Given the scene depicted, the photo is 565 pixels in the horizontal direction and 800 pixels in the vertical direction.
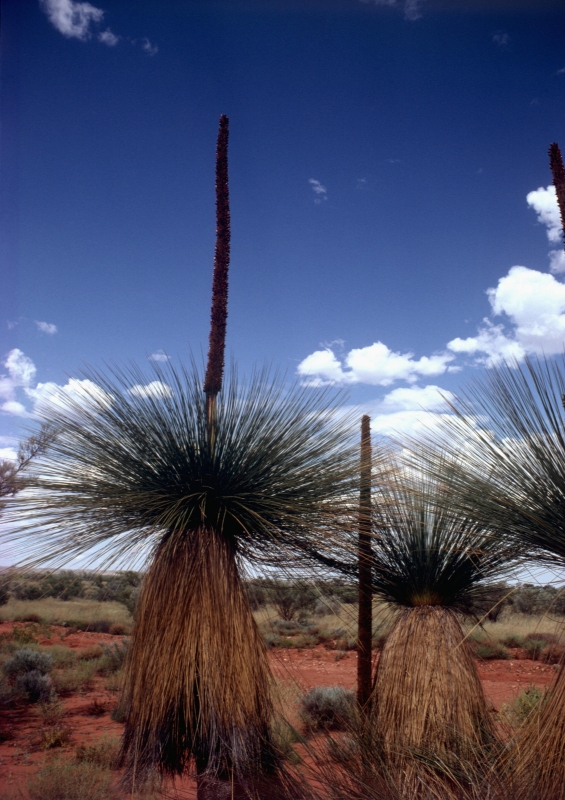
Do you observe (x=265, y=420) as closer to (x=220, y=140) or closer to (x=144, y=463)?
(x=144, y=463)

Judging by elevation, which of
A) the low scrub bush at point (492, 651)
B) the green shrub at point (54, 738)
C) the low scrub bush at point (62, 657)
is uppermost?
the low scrub bush at point (492, 651)

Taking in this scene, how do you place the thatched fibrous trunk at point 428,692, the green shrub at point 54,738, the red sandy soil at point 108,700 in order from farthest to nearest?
the green shrub at point 54,738 → the red sandy soil at point 108,700 → the thatched fibrous trunk at point 428,692

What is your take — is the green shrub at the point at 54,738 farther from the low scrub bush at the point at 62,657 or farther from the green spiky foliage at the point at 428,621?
the green spiky foliage at the point at 428,621

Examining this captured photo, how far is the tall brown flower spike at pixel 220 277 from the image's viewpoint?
17.3 ft

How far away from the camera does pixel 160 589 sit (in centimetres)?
454

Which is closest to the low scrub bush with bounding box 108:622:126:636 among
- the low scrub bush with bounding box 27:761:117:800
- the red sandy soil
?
the red sandy soil

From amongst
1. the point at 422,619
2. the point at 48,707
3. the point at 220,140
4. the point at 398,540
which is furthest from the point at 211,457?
the point at 48,707

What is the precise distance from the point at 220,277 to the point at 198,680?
144 inches

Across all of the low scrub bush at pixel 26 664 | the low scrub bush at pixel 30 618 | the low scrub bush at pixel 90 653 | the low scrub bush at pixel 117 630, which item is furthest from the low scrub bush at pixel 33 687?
the low scrub bush at pixel 30 618

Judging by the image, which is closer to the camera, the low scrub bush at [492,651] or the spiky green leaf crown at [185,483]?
the spiky green leaf crown at [185,483]

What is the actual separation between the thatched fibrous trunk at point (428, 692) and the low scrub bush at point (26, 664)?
881cm

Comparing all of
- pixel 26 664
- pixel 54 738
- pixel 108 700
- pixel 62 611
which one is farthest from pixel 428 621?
pixel 62 611

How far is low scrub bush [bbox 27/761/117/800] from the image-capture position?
19.5 feet

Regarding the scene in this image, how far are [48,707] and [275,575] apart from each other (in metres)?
7.30
